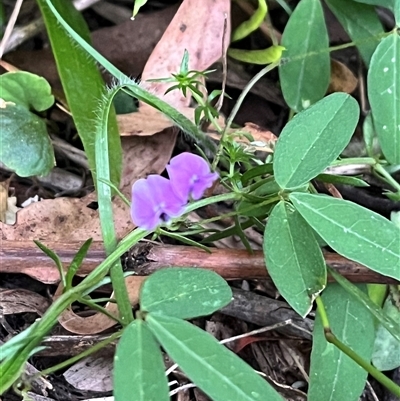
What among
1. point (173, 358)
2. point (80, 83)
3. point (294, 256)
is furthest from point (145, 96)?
point (173, 358)

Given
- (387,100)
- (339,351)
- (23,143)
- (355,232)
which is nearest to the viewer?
(355,232)

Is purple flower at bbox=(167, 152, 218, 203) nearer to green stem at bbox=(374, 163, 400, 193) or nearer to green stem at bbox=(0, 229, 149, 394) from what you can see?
green stem at bbox=(0, 229, 149, 394)

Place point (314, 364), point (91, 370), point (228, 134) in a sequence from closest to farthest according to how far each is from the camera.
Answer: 1. point (314, 364)
2. point (91, 370)
3. point (228, 134)

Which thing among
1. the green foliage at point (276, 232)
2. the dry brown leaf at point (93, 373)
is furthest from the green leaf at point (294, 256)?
the dry brown leaf at point (93, 373)

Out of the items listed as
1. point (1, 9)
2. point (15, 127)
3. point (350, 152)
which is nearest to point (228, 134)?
point (350, 152)

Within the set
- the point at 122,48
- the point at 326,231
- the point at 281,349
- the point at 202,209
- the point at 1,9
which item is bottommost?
the point at 281,349

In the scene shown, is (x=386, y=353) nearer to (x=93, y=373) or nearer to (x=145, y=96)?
(x=93, y=373)

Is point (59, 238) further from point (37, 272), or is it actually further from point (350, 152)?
point (350, 152)
